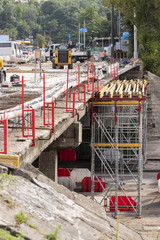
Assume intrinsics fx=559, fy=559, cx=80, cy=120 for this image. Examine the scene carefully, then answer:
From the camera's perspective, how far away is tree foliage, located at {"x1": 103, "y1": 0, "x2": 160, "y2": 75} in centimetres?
4781

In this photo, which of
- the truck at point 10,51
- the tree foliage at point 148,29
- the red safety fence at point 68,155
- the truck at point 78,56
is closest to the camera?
the red safety fence at point 68,155

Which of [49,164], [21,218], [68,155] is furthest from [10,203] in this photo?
[68,155]

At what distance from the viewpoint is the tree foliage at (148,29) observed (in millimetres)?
47812

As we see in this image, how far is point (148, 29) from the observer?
48.1m

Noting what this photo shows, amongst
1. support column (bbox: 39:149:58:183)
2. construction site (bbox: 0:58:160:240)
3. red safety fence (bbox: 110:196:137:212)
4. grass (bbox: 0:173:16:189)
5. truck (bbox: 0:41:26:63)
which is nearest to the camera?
grass (bbox: 0:173:16:189)

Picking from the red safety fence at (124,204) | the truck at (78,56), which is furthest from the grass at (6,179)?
the truck at (78,56)

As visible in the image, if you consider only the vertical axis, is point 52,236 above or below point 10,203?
below

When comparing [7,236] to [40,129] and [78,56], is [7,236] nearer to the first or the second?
[40,129]

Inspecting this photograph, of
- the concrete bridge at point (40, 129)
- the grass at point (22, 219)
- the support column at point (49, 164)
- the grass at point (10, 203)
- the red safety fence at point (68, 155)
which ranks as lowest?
the red safety fence at point (68, 155)

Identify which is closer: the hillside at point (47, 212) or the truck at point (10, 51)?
the hillside at point (47, 212)

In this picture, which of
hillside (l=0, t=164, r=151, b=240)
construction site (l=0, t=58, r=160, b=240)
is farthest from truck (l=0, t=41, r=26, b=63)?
hillside (l=0, t=164, r=151, b=240)

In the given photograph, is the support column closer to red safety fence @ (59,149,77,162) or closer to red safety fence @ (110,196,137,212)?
red safety fence @ (110,196,137,212)

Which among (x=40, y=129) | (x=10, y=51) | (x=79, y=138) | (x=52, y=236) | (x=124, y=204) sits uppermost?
(x=10, y=51)

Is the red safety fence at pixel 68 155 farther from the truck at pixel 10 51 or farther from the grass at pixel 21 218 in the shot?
the grass at pixel 21 218
